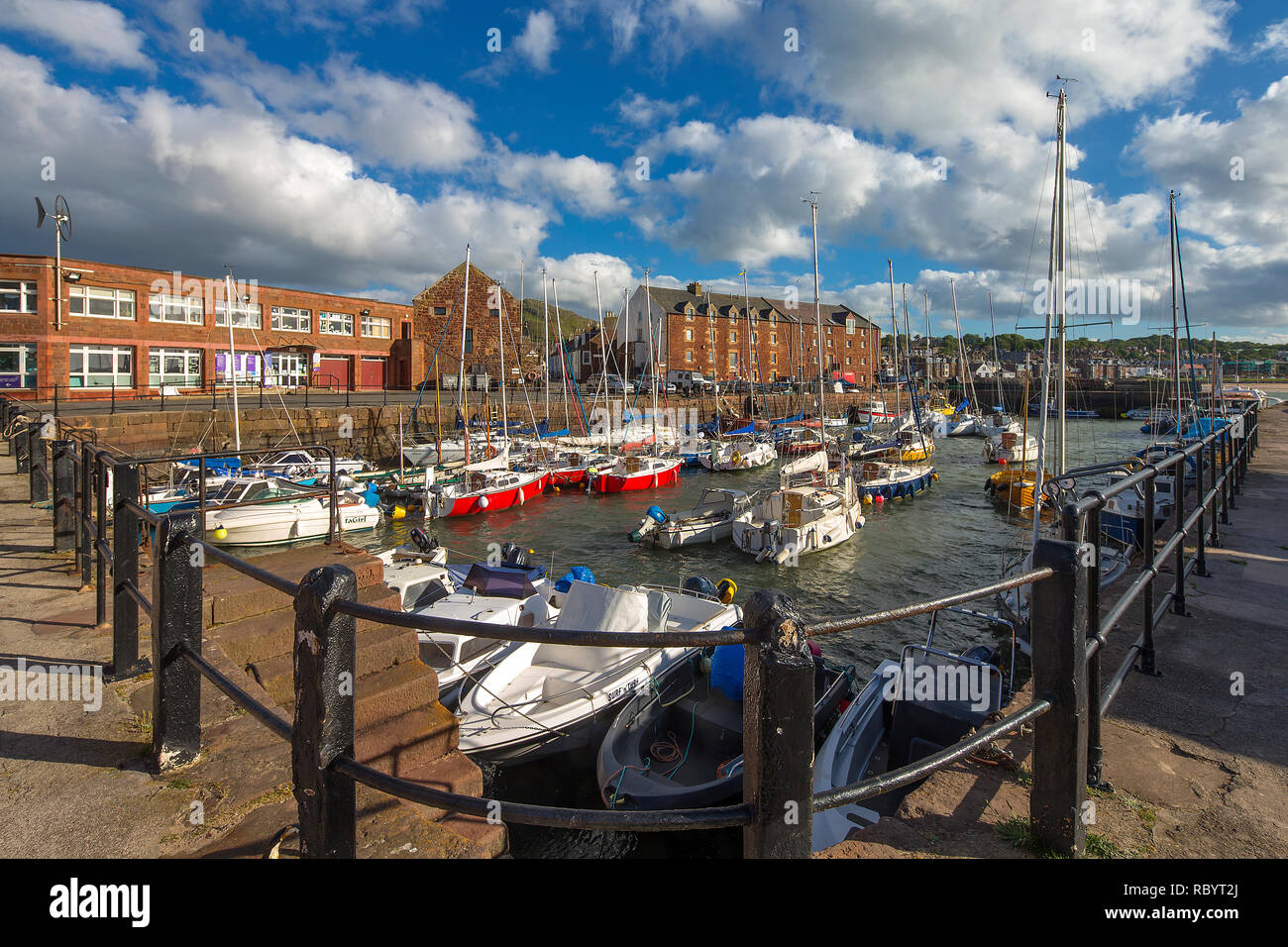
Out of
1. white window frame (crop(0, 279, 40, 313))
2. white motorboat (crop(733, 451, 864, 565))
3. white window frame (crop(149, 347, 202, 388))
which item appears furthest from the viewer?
white window frame (crop(149, 347, 202, 388))

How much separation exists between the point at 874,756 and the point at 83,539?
26.9ft

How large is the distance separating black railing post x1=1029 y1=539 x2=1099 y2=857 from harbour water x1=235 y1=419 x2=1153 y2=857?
540 centimetres

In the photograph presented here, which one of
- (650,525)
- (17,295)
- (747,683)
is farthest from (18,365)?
(747,683)

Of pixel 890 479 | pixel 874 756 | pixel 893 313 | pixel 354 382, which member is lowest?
pixel 874 756

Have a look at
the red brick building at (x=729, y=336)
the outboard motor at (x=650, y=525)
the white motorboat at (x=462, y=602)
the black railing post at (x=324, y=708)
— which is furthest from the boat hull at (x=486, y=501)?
the red brick building at (x=729, y=336)

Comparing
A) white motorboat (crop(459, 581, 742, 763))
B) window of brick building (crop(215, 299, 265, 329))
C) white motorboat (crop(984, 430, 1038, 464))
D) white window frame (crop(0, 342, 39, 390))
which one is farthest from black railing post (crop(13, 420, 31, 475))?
white motorboat (crop(984, 430, 1038, 464))

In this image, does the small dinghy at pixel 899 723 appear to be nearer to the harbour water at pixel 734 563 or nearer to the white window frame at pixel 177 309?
the harbour water at pixel 734 563

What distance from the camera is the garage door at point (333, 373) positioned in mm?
43469

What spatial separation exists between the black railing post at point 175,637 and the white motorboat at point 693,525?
18054 mm

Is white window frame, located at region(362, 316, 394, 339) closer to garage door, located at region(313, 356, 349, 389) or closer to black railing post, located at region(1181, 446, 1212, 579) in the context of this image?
garage door, located at region(313, 356, 349, 389)

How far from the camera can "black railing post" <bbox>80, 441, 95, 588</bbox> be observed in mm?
5502
